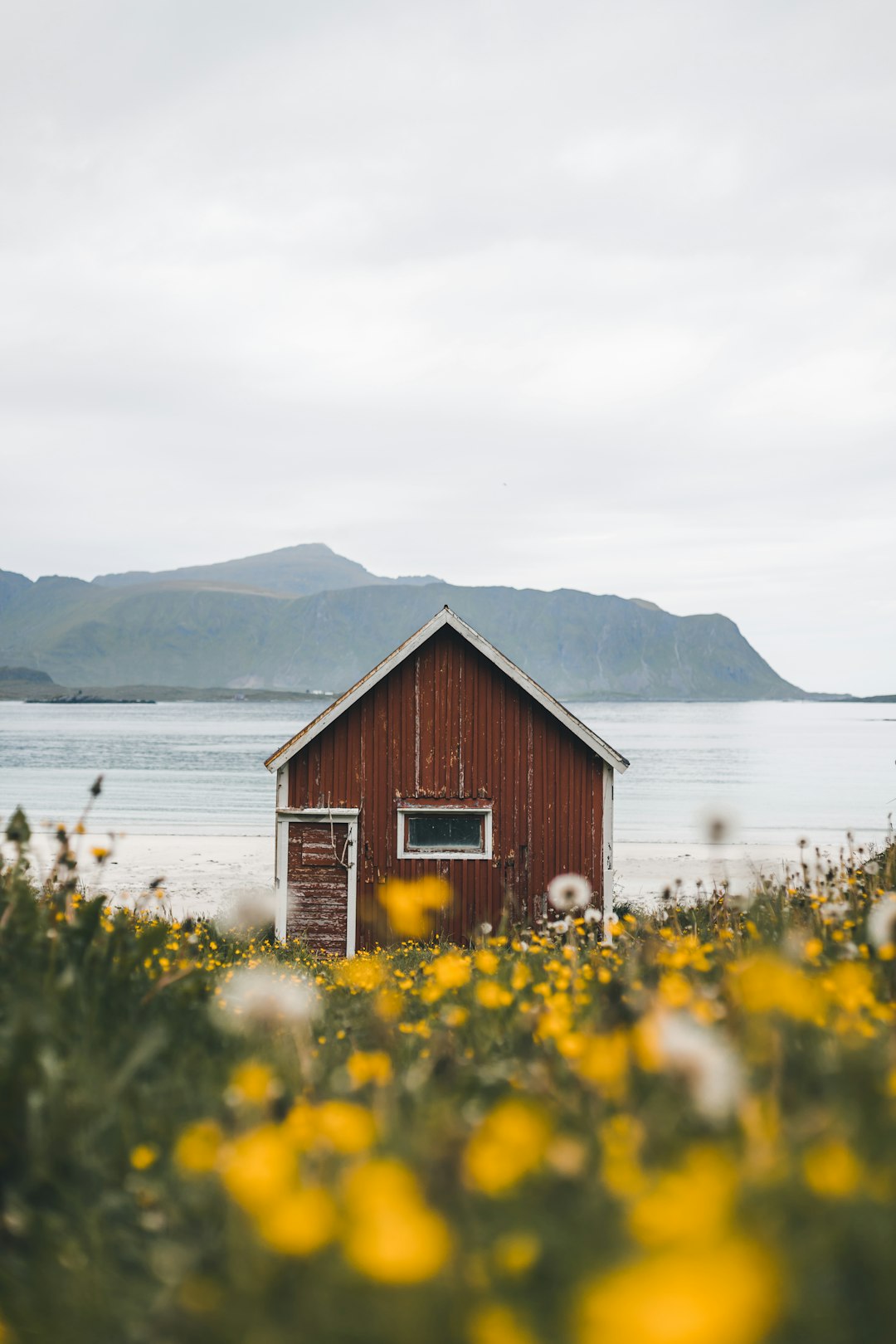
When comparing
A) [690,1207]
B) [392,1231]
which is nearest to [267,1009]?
[392,1231]

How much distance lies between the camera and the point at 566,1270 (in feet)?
7.25

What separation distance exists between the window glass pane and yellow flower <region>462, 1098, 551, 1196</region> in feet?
55.0

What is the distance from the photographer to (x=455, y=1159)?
2.31 meters

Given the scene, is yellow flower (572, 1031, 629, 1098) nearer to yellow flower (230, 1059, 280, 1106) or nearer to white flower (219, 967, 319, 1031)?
yellow flower (230, 1059, 280, 1106)

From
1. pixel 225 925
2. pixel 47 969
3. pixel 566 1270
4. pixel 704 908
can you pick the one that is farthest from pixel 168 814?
pixel 566 1270

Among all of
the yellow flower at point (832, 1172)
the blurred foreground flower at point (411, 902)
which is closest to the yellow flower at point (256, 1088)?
the blurred foreground flower at point (411, 902)

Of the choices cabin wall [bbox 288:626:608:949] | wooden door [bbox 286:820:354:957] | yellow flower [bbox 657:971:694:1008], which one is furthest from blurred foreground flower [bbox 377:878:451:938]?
wooden door [bbox 286:820:354:957]

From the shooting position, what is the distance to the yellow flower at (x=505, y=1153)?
7.29ft

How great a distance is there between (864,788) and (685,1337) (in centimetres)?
8917

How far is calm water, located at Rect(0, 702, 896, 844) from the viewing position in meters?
56.3

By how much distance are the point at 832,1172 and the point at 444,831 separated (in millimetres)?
17229

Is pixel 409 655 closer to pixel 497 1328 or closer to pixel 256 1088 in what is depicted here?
pixel 256 1088

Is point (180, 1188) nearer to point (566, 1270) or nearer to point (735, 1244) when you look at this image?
point (566, 1270)

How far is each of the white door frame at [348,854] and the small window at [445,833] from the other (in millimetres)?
880
